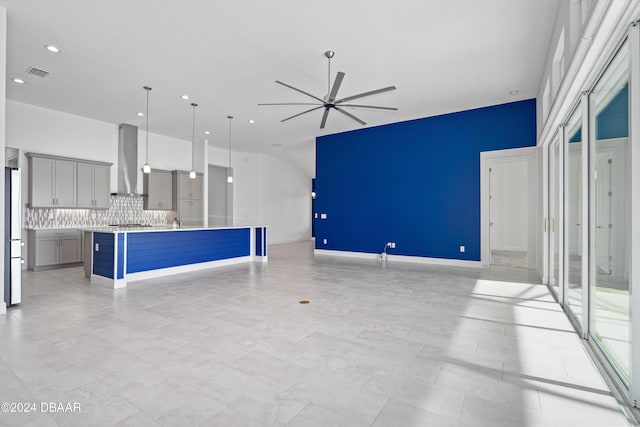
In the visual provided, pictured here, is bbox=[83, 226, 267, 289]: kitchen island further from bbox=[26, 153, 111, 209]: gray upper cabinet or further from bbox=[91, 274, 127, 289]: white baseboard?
bbox=[26, 153, 111, 209]: gray upper cabinet

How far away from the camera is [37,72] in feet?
16.3

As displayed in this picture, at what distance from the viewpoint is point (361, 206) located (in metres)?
8.37

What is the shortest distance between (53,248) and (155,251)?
268 cm

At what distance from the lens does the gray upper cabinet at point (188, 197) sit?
8602 mm

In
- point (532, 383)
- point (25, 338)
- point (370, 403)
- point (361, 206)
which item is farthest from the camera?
point (361, 206)

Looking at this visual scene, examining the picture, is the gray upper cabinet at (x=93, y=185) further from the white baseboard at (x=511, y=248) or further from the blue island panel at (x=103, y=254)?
the white baseboard at (x=511, y=248)

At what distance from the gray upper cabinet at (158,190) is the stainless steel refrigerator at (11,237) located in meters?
4.38

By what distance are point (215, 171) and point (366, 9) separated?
8253 mm

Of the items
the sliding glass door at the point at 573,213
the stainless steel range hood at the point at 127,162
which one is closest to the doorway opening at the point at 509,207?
the sliding glass door at the point at 573,213

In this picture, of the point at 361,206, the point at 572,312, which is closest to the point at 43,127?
the point at 361,206

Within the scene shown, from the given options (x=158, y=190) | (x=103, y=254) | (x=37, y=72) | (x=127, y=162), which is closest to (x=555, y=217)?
(x=103, y=254)

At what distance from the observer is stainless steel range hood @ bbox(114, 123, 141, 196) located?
7.67 meters

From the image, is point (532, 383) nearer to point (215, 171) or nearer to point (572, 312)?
point (572, 312)

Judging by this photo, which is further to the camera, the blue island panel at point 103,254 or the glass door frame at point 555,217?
the blue island panel at point 103,254
